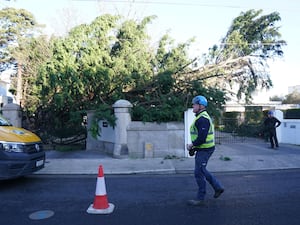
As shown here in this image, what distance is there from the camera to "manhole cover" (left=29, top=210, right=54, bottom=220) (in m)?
4.37

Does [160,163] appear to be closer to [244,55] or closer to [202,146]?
[202,146]

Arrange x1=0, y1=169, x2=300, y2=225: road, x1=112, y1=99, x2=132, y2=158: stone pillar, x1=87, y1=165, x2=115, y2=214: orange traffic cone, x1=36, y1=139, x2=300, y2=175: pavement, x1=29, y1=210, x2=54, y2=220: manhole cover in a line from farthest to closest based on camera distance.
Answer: x1=112, y1=99, x2=132, y2=158: stone pillar < x1=36, y1=139, x2=300, y2=175: pavement < x1=87, y1=165, x2=115, y2=214: orange traffic cone < x1=29, y1=210, x2=54, y2=220: manhole cover < x1=0, y1=169, x2=300, y2=225: road

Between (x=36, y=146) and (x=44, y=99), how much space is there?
5.54 m

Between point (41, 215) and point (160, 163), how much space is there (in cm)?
492

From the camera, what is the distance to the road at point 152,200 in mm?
4242

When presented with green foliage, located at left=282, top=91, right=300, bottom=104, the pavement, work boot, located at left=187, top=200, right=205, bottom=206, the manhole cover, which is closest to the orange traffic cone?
the manhole cover

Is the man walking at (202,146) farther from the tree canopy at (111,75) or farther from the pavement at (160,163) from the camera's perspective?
the tree canopy at (111,75)

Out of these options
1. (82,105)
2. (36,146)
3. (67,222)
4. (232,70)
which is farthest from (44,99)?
(232,70)

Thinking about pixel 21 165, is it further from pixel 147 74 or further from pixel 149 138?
pixel 147 74

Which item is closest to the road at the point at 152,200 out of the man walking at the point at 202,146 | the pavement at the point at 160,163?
the man walking at the point at 202,146

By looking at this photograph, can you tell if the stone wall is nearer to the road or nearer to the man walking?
the road

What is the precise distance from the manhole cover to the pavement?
10.6ft

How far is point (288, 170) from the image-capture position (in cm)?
834

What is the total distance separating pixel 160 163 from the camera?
29.3 feet
